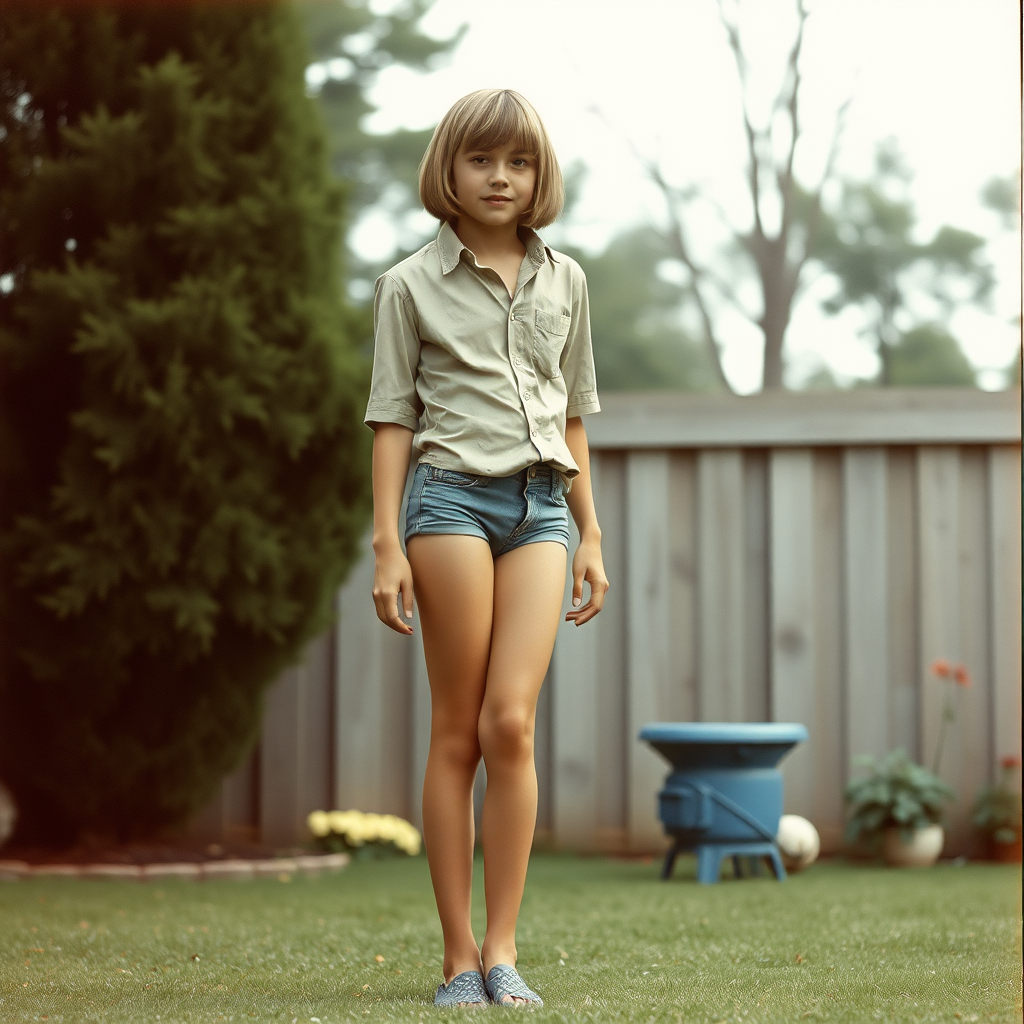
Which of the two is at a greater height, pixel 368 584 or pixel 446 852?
pixel 368 584

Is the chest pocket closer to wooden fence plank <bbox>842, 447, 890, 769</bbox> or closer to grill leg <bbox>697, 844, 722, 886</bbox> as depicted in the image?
grill leg <bbox>697, 844, 722, 886</bbox>

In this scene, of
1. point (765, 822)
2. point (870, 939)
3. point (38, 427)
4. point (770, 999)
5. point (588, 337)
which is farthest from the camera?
point (38, 427)

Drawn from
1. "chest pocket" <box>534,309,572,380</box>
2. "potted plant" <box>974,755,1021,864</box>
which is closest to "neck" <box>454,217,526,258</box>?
"chest pocket" <box>534,309,572,380</box>

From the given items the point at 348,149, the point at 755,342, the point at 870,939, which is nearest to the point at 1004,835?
the point at 870,939

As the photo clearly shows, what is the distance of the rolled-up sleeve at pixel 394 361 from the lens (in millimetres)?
2176

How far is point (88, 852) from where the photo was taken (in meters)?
4.29

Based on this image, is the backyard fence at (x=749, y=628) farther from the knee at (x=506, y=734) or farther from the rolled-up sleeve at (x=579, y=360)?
the knee at (x=506, y=734)

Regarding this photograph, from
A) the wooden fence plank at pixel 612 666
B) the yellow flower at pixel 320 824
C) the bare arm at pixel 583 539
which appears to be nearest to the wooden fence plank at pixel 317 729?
the yellow flower at pixel 320 824

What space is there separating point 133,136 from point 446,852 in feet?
9.33

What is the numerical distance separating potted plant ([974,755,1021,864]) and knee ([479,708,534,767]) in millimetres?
2836

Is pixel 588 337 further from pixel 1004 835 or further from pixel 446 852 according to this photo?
pixel 1004 835

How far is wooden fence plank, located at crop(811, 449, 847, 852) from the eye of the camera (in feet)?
15.3

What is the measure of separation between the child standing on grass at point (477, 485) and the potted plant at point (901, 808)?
2.51 meters

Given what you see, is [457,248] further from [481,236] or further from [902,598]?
[902,598]
